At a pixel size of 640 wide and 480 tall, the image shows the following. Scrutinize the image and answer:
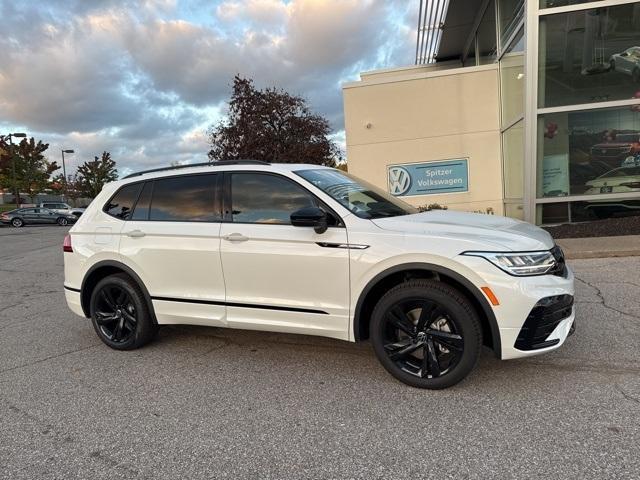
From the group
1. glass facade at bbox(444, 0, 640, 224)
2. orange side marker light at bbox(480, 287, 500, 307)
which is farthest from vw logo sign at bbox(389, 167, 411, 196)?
orange side marker light at bbox(480, 287, 500, 307)

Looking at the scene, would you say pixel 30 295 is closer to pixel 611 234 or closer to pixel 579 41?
pixel 611 234

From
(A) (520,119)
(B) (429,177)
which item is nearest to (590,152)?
(A) (520,119)

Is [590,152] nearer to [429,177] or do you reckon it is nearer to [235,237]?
[429,177]

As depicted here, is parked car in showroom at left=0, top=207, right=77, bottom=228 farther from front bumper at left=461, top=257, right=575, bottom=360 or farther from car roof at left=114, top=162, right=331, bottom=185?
front bumper at left=461, top=257, right=575, bottom=360

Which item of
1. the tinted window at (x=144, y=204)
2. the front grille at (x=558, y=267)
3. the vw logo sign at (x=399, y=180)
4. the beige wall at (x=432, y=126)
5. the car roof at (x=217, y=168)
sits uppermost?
the beige wall at (x=432, y=126)

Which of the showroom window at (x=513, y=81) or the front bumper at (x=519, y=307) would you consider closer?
the front bumper at (x=519, y=307)

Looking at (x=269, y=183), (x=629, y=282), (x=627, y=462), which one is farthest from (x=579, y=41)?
(x=627, y=462)

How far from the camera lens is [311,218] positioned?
11.7ft

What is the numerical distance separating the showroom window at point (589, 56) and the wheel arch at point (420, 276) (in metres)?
9.42

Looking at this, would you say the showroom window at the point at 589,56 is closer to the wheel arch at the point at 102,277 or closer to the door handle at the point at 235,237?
the door handle at the point at 235,237

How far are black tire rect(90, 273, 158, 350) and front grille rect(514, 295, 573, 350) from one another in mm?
3326

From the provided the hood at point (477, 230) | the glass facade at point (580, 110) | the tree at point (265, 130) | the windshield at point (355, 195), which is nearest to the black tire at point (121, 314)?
the windshield at point (355, 195)

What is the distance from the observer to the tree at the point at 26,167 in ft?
158

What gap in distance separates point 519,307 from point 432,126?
466 inches
